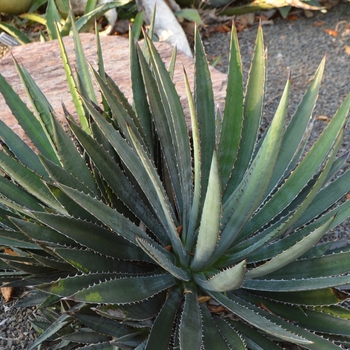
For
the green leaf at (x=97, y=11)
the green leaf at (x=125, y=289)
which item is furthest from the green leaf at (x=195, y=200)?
the green leaf at (x=97, y=11)

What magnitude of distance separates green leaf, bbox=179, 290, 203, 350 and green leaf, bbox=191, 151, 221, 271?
0.11m

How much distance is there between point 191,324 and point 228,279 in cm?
18

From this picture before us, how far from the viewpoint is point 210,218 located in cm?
115

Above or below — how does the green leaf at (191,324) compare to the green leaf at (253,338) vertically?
above

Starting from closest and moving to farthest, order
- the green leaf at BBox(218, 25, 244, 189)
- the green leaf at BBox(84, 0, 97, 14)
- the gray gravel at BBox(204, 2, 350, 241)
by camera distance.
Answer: the green leaf at BBox(218, 25, 244, 189) < the gray gravel at BBox(204, 2, 350, 241) < the green leaf at BBox(84, 0, 97, 14)

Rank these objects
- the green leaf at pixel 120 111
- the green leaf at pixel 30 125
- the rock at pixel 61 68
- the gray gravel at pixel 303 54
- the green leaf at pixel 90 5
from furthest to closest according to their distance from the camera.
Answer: the green leaf at pixel 90 5 → the gray gravel at pixel 303 54 → the rock at pixel 61 68 → the green leaf at pixel 30 125 → the green leaf at pixel 120 111

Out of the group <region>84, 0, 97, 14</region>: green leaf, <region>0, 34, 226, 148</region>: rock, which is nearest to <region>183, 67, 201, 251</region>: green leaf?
<region>0, 34, 226, 148</region>: rock

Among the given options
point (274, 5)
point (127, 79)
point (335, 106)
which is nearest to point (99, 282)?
point (127, 79)

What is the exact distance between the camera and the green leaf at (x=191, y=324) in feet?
3.88

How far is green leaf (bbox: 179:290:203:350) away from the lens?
118 centimetres

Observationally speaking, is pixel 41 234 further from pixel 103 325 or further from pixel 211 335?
pixel 211 335

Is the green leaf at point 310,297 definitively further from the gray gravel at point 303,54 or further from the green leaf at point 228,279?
the gray gravel at point 303,54

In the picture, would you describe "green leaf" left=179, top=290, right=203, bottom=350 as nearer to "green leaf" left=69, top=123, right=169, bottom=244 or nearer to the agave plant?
the agave plant

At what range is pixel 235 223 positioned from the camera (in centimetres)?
136
